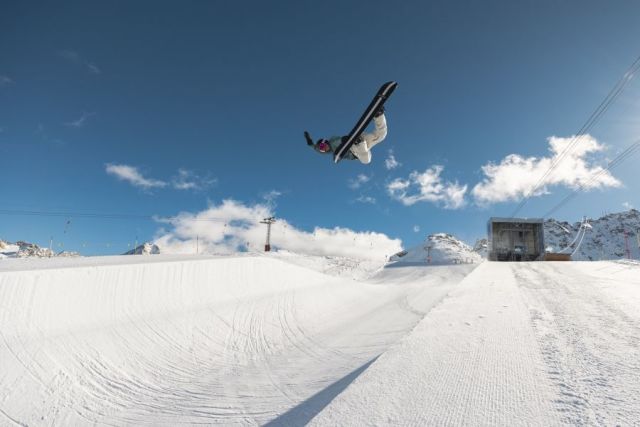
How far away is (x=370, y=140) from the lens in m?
10.1

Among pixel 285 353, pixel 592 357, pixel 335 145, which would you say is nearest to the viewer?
pixel 592 357

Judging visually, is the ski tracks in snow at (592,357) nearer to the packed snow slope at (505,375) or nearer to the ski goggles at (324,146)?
the packed snow slope at (505,375)

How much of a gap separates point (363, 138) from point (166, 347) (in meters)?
7.64

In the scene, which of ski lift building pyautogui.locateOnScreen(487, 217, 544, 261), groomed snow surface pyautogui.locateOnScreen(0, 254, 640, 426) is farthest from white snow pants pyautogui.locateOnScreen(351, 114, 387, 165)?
ski lift building pyautogui.locateOnScreen(487, 217, 544, 261)

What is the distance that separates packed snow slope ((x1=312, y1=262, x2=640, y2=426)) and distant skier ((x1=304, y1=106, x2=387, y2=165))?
666 centimetres

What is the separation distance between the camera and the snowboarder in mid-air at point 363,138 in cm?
931

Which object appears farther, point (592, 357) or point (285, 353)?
point (285, 353)

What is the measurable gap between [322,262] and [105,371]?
57.8ft

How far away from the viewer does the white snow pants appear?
9.60m

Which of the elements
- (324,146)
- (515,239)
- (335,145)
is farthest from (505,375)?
(515,239)

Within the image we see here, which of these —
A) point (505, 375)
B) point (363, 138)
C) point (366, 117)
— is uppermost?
point (366, 117)

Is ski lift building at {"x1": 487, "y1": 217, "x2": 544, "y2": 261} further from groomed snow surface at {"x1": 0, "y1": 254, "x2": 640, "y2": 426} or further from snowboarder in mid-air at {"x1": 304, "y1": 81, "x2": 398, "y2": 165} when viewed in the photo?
snowboarder in mid-air at {"x1": 304, "y1": 81, "x2": 398, "y2": 165}

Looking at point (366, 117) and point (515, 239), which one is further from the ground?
point (366, 117)

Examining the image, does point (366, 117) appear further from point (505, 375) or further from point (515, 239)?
point (515, 239)
